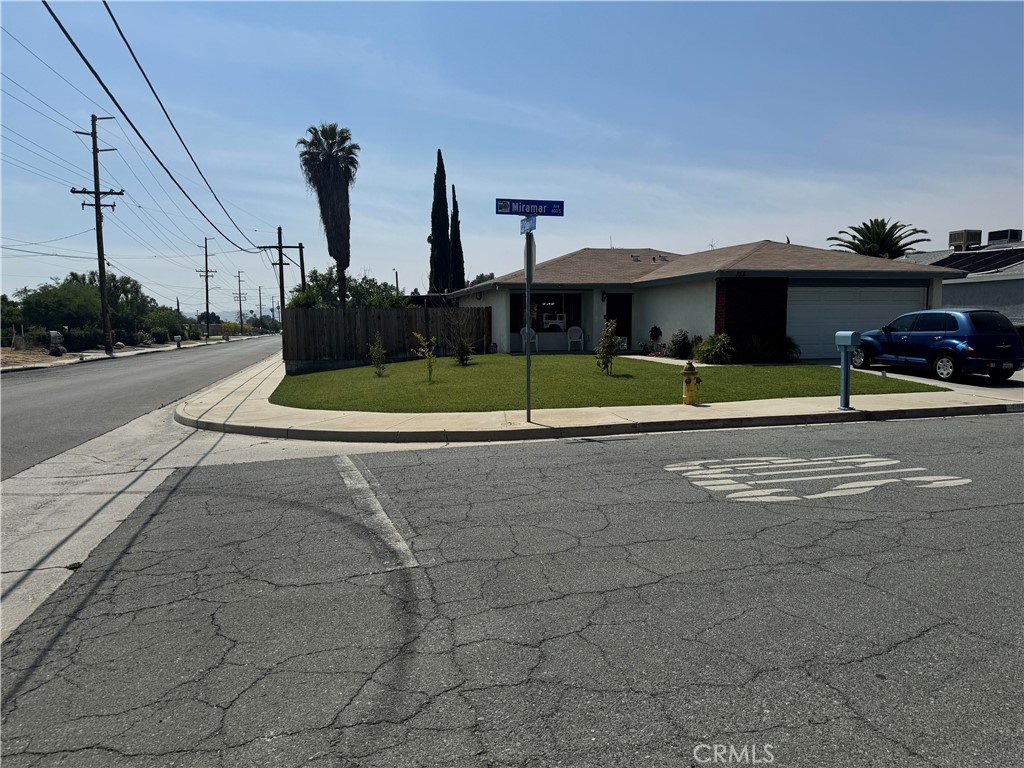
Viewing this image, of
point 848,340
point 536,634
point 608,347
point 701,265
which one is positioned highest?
point 701,265

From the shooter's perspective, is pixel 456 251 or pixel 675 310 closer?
pixel 675 310

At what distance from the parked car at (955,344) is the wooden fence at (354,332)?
14078mm

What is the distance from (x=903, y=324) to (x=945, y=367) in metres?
1.77

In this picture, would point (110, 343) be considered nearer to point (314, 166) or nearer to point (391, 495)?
point (314, 166)

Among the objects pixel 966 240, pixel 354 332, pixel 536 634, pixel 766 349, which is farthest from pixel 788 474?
pixel 966 240

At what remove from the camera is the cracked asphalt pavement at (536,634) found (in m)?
2.66

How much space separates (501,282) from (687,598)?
20.9 meters

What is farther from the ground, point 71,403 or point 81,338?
point 81,338

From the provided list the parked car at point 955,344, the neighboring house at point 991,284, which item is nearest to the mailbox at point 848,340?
the parked car at point 955,344

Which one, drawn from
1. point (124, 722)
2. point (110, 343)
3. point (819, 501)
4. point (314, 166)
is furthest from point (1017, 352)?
point (110, 343)

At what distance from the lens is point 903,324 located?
1647cm

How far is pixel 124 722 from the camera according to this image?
2.83m

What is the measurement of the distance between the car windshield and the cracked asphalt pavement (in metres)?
10.4

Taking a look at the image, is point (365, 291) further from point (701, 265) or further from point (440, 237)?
point (701, 265)
